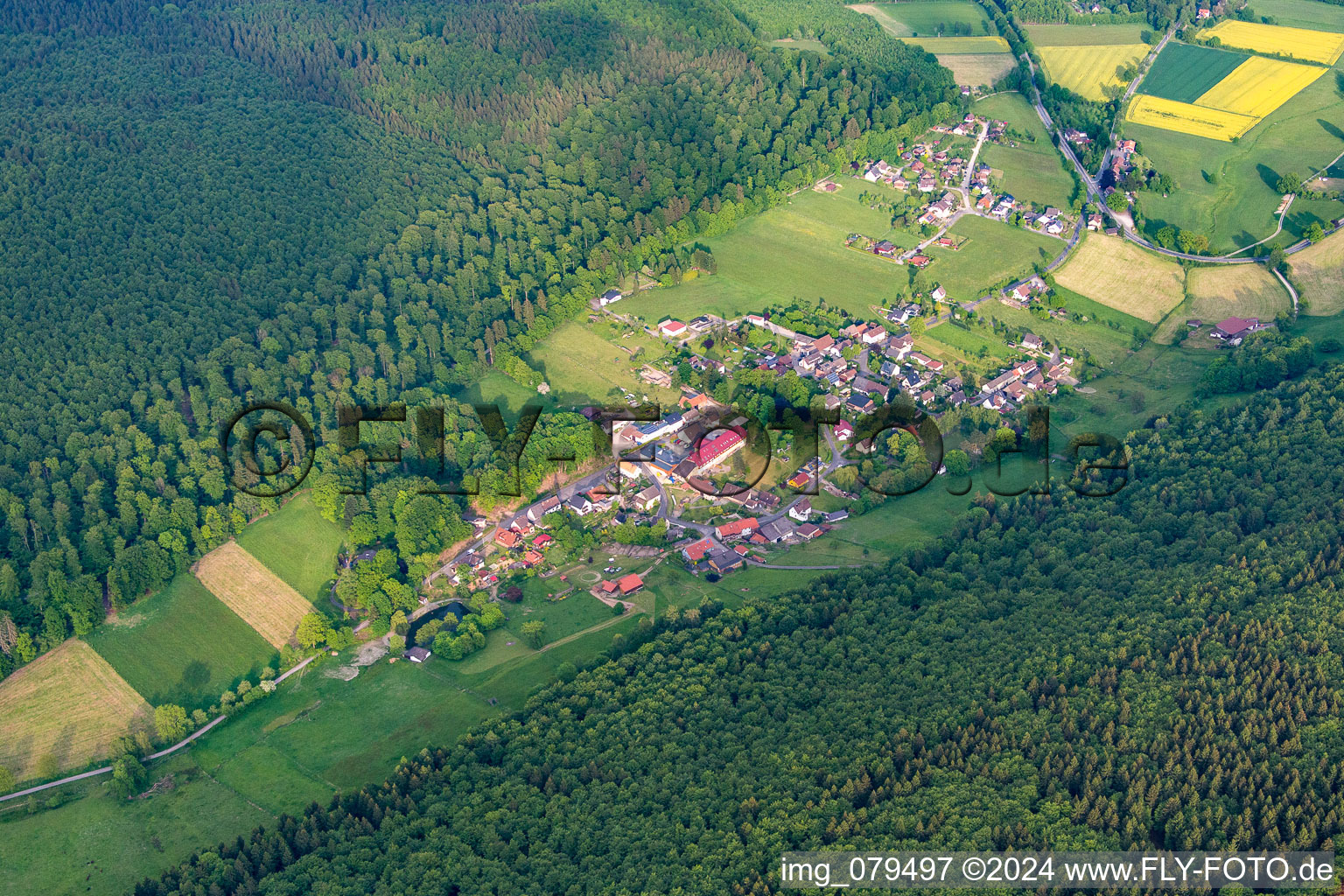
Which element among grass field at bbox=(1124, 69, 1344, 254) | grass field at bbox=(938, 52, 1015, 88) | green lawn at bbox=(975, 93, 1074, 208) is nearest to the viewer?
grass field at bbox=(1124, 69, 1344, 254)

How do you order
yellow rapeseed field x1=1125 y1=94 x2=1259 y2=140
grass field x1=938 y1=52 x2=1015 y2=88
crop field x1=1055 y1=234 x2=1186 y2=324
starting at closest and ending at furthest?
1. crop field x1=1055 y1=234 x2=1186 y2=324
2. yellow rapeseed field x1=1125 y1=94 x2=1259 y2=140
3. grass field x1=938 y1=52 x2=1015 y2=88

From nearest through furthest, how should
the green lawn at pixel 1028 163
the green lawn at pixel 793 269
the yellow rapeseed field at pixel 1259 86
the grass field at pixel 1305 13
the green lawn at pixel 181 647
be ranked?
the green lawn at pixel 181 647 → the green lawn at pixel 793 269 → the green lawn at pixel 1028 163 → the yellow rapeseed field at pixel 1259 86 → the grass field at pixel 1305 13

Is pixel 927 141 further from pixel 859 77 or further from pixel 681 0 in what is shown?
pixel 681 0

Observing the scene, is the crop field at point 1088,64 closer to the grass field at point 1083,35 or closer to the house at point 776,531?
the grass field at point 1083,35

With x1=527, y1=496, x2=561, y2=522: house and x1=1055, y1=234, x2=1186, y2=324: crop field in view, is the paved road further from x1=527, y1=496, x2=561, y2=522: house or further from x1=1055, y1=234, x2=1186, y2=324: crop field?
x1=1055, y1=234, x2=1186, y2=324: crop field

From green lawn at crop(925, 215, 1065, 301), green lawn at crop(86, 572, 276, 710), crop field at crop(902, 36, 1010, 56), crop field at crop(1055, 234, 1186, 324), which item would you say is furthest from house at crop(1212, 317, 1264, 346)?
green lawn at crop(86, 572, 276, 710)

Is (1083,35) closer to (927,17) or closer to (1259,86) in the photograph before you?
(927,17)

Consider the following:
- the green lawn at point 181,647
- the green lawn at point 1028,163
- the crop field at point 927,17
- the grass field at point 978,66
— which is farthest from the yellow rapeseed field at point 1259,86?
the green lawn at point 181,647
